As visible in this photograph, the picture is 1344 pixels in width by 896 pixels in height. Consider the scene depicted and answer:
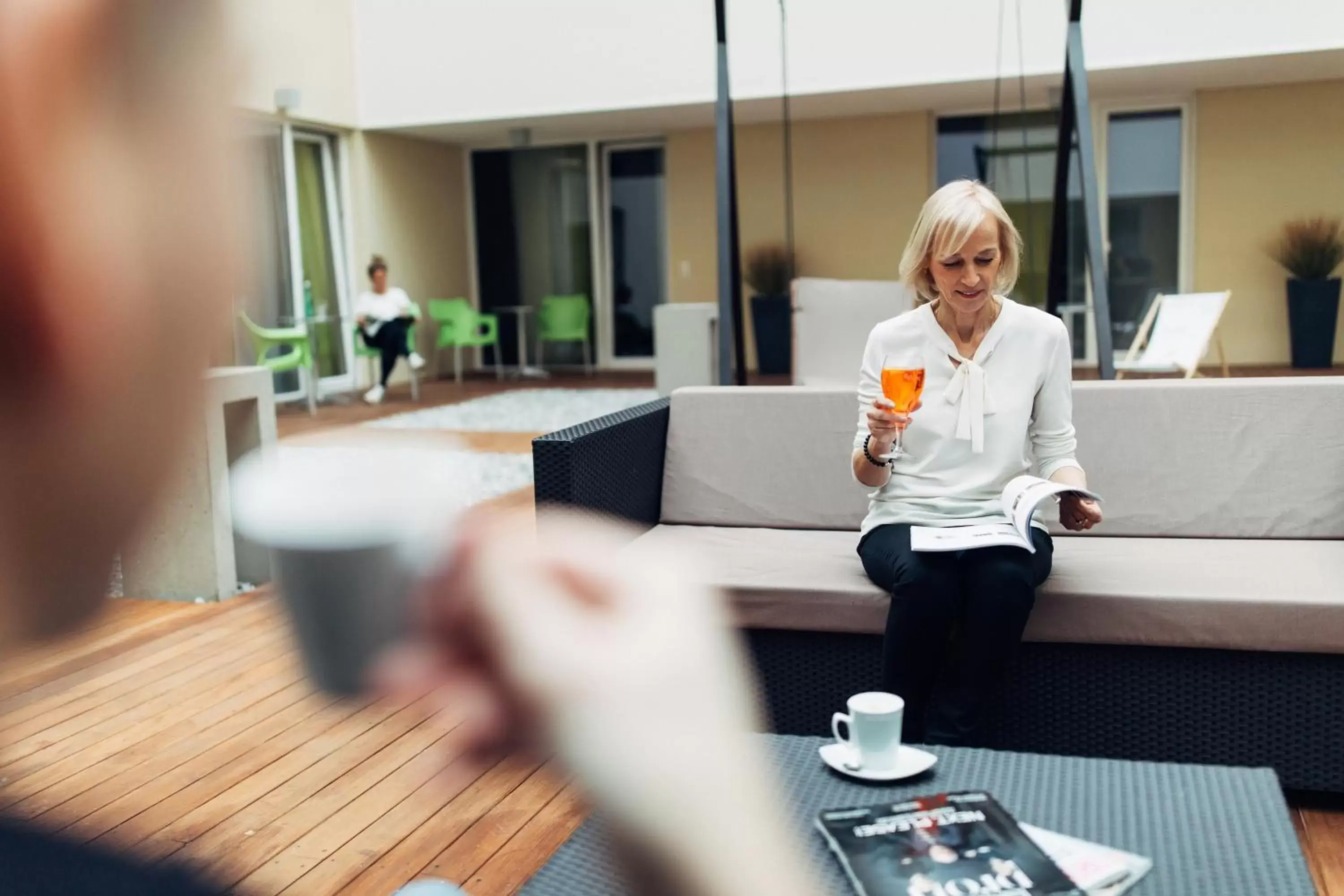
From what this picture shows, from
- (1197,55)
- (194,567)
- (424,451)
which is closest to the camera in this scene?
(424,451)

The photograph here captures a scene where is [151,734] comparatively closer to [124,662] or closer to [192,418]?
[124,662]

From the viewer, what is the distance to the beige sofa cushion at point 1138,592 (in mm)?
1863

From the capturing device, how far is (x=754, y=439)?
2637 millimetres

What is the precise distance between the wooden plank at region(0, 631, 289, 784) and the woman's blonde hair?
54.0 inches

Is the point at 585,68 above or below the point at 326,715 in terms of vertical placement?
above

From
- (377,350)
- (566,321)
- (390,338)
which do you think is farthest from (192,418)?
(566,321)

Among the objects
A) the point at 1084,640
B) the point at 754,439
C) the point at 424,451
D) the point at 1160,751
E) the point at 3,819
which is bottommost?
the point at 1160,751

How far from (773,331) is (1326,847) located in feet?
27.0

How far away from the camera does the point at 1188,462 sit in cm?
238

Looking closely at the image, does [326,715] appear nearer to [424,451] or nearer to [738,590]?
[424,451]

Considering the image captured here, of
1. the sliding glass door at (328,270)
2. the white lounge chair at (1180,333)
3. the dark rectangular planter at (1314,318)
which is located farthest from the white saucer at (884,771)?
the dark rectangular planter at (1314,318)

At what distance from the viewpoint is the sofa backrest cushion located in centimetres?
233

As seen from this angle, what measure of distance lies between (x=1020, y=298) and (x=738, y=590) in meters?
7.99

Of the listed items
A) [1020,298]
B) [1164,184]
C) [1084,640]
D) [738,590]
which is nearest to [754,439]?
[738,590]
